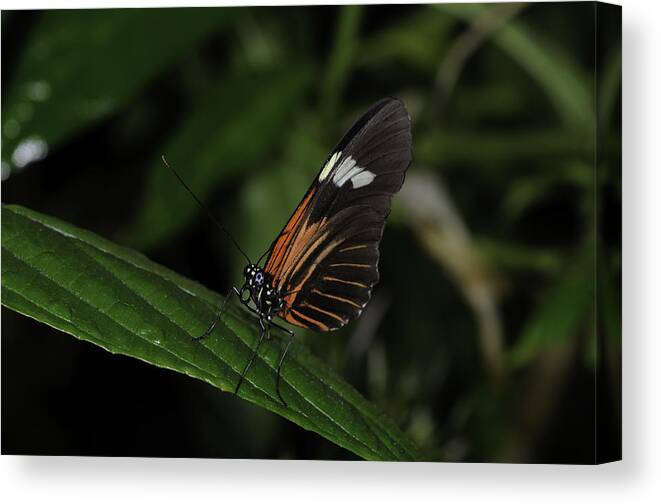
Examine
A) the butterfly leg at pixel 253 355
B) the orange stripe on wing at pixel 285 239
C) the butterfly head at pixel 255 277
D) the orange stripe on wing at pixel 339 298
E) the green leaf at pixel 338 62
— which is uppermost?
the green leaf at pixel 338 62

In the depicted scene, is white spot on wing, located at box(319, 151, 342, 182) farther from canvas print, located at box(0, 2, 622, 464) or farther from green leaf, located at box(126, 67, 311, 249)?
green leaf, located at box(126, 67, 311, 249)

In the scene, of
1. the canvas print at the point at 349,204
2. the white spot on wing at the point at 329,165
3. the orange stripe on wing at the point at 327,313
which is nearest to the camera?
the white spot on wing at the point at 329,165

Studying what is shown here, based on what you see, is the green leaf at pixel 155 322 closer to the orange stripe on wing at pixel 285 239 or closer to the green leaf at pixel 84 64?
the orange stripe on wing at pixel 285 239

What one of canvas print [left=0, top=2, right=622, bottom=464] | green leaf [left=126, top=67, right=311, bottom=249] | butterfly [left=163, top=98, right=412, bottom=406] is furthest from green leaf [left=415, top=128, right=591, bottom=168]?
butterfly [left=163, top=98, right=412, bottom=406]

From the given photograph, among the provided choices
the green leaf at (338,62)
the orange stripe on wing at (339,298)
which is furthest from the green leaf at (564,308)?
the green leaf at (338,62)

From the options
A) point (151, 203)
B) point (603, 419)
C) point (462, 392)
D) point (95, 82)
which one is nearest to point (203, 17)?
point (95, 82)

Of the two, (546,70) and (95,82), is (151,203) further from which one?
(546,70)

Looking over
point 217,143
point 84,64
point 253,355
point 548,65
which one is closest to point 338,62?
point 217,143
